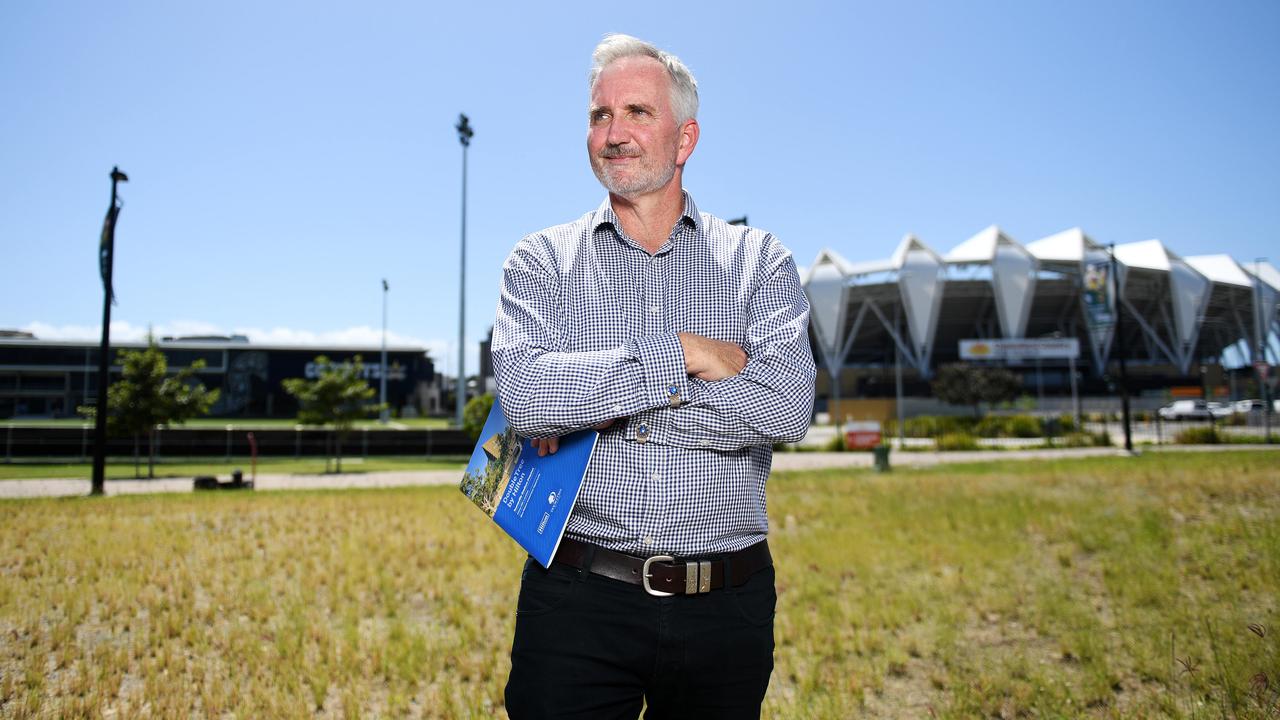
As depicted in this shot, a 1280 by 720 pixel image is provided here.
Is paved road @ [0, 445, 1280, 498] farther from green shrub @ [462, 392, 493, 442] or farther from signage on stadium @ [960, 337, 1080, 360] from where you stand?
signage on stadium @ [960, 337, 1080, 360]

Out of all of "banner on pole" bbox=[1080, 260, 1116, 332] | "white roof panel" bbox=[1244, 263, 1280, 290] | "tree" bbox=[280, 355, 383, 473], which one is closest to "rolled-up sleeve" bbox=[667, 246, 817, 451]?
"tree" bbox=[280, 355, 383, 473]

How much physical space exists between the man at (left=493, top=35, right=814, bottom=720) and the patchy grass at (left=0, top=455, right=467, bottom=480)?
2329cm

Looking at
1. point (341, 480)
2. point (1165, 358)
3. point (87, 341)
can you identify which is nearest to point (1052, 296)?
point (1165, 358)

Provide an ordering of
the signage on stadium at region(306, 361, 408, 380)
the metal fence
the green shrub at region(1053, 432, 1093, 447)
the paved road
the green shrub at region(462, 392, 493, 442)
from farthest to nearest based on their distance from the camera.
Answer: the signage on stadium at region(306, 361, 408, 380), the green shrub at region(1053, 432, 1093, 447), the green shrub at region(462, 392, 493, 442), the metal fence, the paved road

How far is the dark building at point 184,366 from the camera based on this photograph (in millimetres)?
68312

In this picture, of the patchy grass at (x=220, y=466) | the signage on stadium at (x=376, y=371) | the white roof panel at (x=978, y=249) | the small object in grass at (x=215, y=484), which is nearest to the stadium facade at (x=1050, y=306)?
the white roof panel at (x=978, y=249)

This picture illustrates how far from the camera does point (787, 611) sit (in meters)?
6.55

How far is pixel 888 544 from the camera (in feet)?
31.0

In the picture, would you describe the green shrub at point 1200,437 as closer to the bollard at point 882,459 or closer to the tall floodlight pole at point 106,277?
the bollard at point 882,459

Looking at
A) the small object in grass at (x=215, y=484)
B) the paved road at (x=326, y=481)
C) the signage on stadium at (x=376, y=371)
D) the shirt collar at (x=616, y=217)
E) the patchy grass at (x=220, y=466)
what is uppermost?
the signage on stadium at (x=376, y=371)

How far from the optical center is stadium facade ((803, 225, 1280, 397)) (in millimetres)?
71062

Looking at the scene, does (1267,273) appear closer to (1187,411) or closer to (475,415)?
(1187,411)

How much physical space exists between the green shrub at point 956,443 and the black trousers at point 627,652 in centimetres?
3353

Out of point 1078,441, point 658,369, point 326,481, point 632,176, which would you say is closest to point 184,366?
point 326,481
